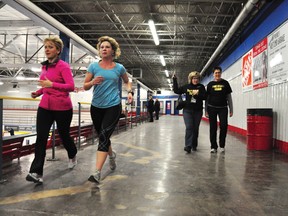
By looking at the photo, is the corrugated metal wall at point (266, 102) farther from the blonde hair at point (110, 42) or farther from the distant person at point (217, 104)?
the blonde hair at point (110, 42)

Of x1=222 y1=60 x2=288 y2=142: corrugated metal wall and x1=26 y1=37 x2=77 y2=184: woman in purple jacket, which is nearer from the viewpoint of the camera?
x1=26 y1=37 x2=77 y2=184: woman in purple jacket

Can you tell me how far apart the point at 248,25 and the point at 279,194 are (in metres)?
7.40

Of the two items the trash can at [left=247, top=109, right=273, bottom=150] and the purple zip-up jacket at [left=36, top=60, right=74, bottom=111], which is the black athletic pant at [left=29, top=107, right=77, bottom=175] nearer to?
the purple zip-up jacket at [left=36, top=60, right=74, bottom=111]

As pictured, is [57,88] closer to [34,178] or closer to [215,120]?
[34,178]

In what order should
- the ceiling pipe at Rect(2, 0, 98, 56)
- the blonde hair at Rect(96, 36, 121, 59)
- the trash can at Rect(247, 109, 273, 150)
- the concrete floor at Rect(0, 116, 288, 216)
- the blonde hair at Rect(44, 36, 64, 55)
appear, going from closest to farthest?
1. the concrete floor at Rect(0, 116, 288, 216)
2. the blonde hair at Rect(44, 36, 64, 55)
3. the blonde hair at Rect(96, 36, 121, 59)
4. the trash can at Rect(247, 109, 273, 150)
5. the ceiling pipe at Rect(2, 0, 98, 56)

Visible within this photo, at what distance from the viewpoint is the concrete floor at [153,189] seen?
2029 mm

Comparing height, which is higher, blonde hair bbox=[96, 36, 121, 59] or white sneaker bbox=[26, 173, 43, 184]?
blonde hair bbox=[96, 36, 121, 59]

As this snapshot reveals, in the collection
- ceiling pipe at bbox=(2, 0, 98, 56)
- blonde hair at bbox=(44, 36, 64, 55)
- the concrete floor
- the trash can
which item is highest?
ceiling pipe at bbox=(2, 0, 98, 56)

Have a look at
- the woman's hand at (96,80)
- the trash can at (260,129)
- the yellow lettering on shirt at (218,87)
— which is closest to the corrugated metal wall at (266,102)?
the trash can at (260,129)

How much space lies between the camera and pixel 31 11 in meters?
6.21

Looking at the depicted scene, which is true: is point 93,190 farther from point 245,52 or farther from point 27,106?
point 245,52

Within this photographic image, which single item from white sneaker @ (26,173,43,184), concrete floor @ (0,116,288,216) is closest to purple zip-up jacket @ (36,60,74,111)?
white sneaker @ (26,173,43,184)

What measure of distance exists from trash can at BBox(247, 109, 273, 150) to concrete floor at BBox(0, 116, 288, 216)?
1437 millimetres

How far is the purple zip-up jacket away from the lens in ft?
9.21
